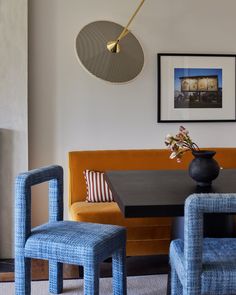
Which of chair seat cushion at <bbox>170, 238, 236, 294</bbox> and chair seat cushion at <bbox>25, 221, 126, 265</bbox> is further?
chair seat cushion at <bbox>25, 221, 126, 265</bbox>

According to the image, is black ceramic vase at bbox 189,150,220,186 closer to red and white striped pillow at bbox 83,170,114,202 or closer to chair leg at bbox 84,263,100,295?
chair leg at bbox 84,263,100,295

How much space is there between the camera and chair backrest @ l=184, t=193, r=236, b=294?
1.68m

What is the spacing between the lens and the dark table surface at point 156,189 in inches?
76.9

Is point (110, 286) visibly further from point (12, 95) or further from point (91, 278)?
→ point (12, 95)

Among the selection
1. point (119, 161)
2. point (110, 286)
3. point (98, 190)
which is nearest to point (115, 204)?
point (98, 190)

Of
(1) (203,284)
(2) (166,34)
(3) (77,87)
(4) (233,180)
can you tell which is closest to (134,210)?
(1) (203,284)

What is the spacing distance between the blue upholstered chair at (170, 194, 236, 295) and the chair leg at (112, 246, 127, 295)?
1.97 ft

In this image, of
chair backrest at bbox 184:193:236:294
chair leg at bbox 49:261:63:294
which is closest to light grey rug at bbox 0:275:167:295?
chair leg at bbox 49:261:63:294

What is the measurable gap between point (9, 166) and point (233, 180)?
1694 mm

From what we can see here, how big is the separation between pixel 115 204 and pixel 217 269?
1582 mm

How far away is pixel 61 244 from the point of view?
2205 millimetres

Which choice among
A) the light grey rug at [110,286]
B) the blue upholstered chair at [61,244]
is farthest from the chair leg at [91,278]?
the light grey rug at [110,286]

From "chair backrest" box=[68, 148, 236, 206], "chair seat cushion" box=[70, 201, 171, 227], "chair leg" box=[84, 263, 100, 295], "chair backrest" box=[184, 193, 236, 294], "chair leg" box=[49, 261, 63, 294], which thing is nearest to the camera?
"chair backrest" box=[184, 193, 236, 294]

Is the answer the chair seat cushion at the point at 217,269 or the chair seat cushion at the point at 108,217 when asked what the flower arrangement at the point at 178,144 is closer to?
the chair seat cushion at the point at 217,269
